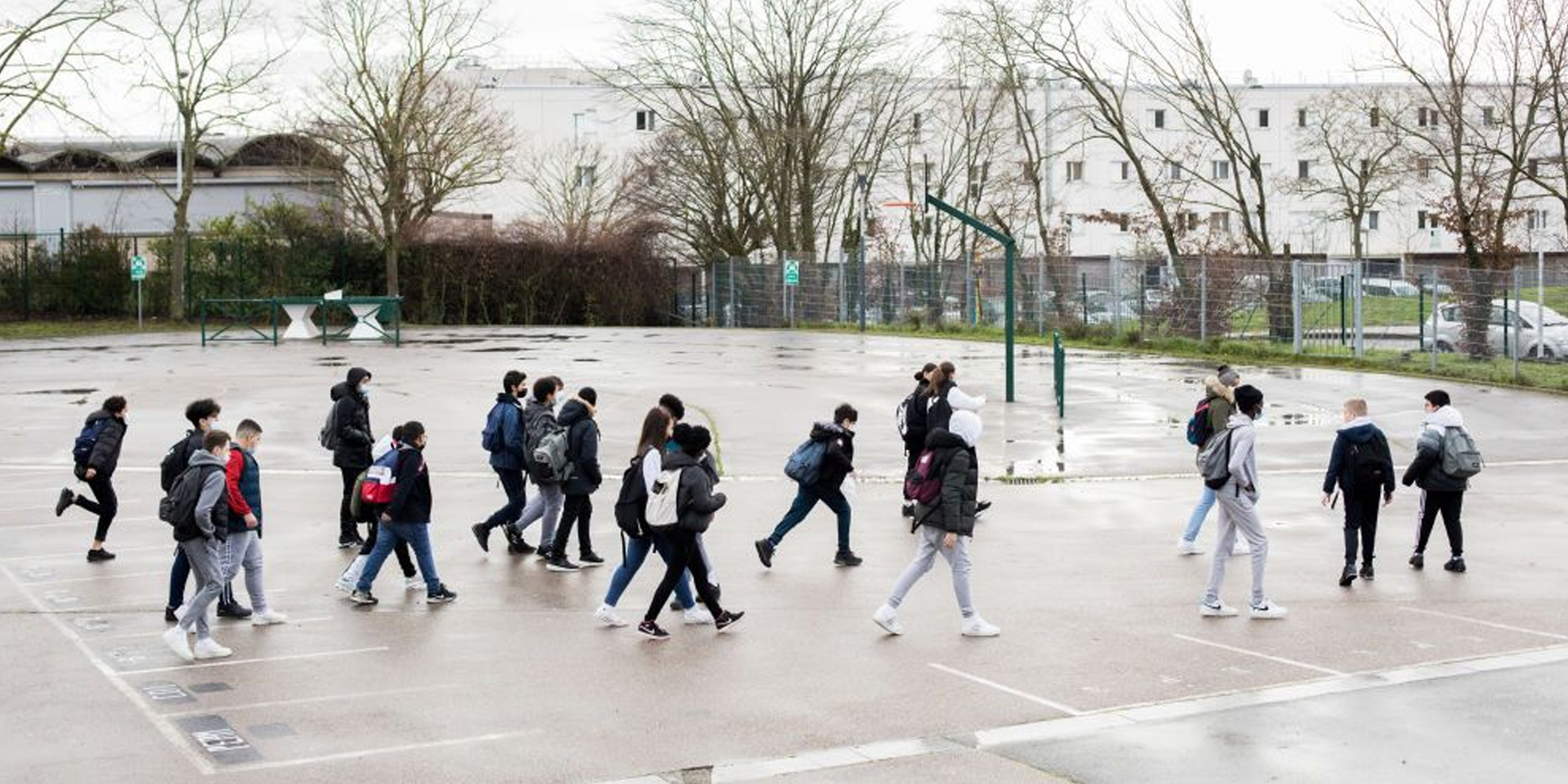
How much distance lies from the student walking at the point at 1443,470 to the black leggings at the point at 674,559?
5.97 metres

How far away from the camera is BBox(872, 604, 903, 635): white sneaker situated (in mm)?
11602

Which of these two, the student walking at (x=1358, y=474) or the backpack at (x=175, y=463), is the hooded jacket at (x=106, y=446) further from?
the student walking at (x=1358, y=474)

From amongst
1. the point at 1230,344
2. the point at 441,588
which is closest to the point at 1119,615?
the point at 441,588

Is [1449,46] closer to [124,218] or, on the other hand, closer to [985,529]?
[985,529]

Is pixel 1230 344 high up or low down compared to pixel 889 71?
down

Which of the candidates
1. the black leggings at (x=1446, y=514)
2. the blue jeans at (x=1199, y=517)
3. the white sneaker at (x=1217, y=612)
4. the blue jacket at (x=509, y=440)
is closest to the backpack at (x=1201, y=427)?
the blue jeans at (x=1199, y=517)

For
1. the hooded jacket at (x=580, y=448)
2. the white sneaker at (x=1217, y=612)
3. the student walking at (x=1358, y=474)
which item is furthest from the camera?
the hooded jacket at (x=580, y=448)

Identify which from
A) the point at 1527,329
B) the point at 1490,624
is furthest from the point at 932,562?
the point at 1527,329

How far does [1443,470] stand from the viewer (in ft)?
45.7

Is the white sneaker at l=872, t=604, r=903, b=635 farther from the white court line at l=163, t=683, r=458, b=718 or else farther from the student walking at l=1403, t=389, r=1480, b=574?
the student walking at l=1403, t=389, r=1480, b=574

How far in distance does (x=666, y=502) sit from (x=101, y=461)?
557cm

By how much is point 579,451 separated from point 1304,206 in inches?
2837

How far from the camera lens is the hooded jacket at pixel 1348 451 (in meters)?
Result: 13.5

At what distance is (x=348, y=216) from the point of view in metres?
54.2
